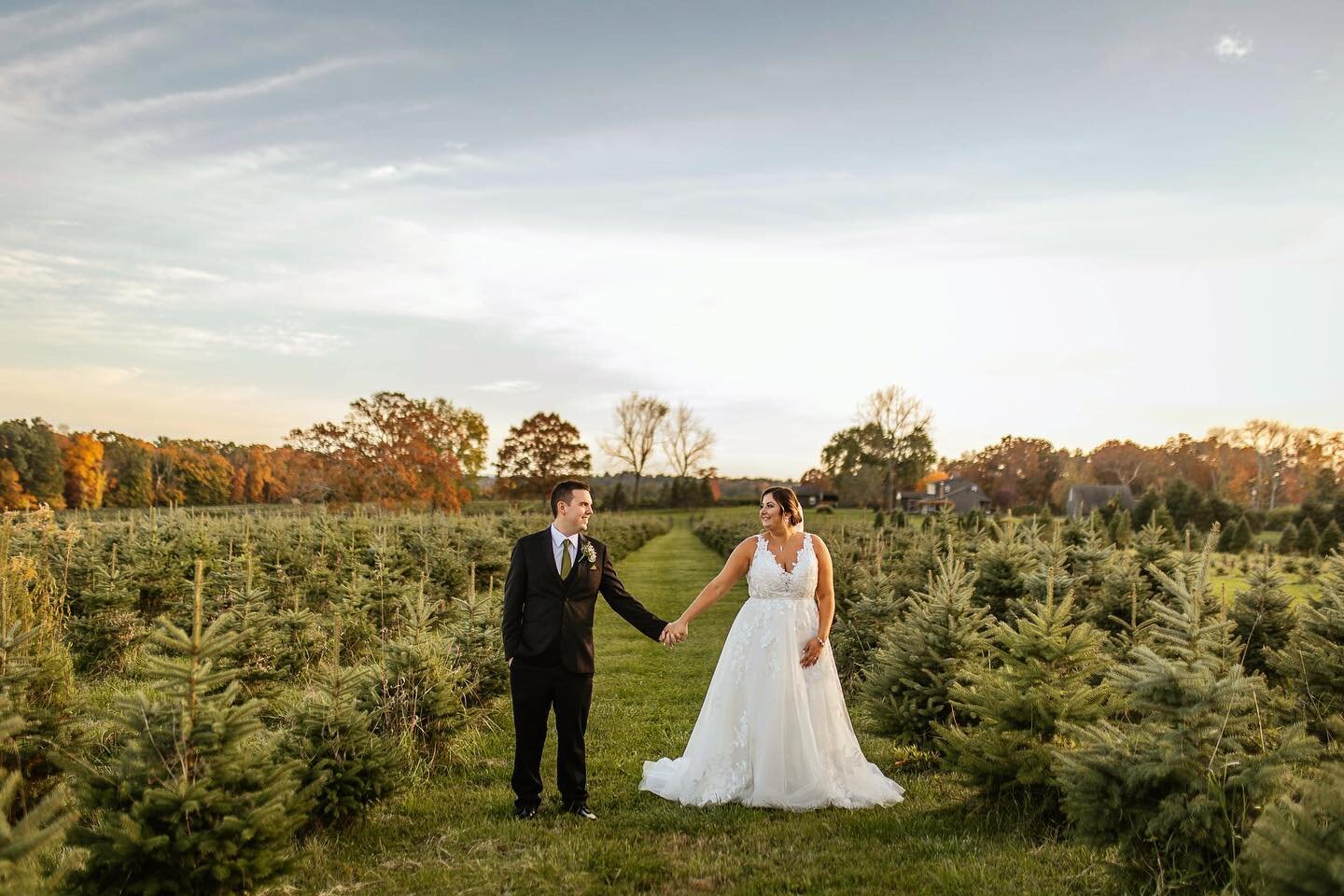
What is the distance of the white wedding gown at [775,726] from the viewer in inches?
252

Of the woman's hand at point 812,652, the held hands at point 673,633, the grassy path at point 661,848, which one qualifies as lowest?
the grassy path at point 661,848

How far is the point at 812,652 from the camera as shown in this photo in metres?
6.67

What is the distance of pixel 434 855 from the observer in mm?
5414

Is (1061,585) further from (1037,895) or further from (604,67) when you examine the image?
(604,67)

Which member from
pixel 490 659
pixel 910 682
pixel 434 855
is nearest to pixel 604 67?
pixel 490 659

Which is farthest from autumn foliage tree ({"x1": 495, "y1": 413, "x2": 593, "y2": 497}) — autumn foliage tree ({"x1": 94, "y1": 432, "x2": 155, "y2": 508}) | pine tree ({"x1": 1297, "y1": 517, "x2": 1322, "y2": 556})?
pine tree ({"x1": 1297, "y1": 517, "x2": 1322, "y2": 556})

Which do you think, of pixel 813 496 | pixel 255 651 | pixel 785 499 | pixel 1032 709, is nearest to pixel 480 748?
pixel 255 651

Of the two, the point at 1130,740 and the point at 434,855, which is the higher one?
the point at 1130,740

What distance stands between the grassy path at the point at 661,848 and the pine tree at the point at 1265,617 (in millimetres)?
5637

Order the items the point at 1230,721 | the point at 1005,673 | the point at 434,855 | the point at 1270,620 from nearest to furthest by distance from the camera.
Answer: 1. the point at 1230,721
2. the point at 434,855
3. the point at 1005,673
4. the point at 1270,620

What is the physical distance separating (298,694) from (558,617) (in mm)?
3565

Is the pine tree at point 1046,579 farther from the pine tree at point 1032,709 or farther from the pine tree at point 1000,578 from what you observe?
the pine tree at point 1032,709

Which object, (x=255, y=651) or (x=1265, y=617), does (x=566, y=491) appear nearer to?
(x=255, y=651)

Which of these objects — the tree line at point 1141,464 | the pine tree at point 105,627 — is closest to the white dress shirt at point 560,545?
the pine tree at point 105,627
